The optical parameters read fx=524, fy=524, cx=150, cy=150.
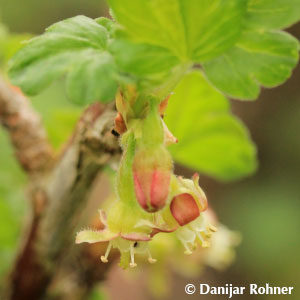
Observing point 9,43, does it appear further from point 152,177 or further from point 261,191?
point 261,191

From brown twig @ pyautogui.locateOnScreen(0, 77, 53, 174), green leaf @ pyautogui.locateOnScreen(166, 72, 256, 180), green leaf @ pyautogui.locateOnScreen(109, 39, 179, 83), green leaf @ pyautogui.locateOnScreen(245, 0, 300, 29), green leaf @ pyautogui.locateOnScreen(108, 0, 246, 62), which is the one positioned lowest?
green leaf @ pyautogui.locateOnScreen(109, 39, 179, 83)

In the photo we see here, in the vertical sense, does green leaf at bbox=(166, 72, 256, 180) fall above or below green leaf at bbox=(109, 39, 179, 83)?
above

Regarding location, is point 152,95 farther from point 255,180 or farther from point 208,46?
point 255,180

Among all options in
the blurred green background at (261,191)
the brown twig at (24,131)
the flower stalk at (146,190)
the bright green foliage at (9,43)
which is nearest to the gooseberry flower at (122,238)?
the flower stalk at (146,190)

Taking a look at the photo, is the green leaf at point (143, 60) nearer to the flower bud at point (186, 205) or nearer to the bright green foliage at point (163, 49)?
the bright green foliage at point (163, 49)

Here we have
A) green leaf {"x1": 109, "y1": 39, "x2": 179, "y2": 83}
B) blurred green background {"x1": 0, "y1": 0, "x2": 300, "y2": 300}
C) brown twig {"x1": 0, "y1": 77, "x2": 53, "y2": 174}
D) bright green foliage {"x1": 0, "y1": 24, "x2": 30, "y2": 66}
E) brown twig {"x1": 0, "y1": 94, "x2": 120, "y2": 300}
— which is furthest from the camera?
blurred green background {"x1": 0, "y1": 0, "x2": 300, "y2": 300}

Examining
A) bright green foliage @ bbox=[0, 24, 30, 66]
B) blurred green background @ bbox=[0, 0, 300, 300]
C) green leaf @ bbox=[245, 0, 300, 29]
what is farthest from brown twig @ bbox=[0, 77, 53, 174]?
blurred green background @ bbox=[0, 0, 300, 300]

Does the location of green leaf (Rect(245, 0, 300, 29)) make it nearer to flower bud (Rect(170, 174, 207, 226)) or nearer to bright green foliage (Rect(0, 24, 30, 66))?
flower bud (Rect(170, 174, 207, 226))
